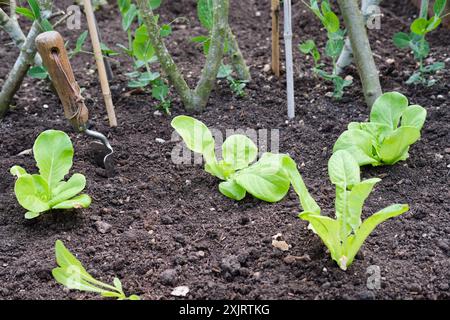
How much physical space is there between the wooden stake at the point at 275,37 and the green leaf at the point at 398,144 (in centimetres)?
70

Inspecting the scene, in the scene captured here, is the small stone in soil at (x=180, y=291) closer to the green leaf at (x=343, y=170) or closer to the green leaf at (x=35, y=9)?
the green leaf at (x=343, y=170)

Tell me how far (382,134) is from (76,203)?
0.92m

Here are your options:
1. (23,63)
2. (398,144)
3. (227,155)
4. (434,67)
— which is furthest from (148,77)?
(434,67)

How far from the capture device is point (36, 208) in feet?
5.69

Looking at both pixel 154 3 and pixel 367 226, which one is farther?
pixel 154 3

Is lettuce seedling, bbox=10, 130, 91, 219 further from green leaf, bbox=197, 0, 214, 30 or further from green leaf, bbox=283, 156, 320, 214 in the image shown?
green leaf, bbox=197, 0, 214, 30

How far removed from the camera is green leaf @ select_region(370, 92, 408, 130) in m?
1.94

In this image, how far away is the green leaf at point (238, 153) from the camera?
1.89 metres

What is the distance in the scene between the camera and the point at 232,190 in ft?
6.04

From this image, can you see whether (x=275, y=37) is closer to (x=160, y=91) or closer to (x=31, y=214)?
(x=160, y=91)

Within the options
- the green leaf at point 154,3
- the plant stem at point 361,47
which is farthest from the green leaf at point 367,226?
the green leaf at point 154,3

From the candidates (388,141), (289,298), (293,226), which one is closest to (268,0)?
(388,141)

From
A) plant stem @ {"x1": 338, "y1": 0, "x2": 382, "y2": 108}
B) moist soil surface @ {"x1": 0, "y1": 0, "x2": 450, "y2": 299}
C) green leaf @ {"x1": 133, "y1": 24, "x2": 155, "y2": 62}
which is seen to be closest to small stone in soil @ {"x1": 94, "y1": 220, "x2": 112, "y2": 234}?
moist soil surface @ {"x1": 0, "y1": 0, "x2": 450, "y2": 299}
